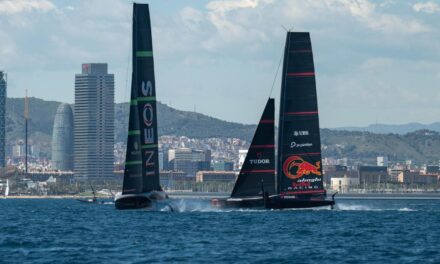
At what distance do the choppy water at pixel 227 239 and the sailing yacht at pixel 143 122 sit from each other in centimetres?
664

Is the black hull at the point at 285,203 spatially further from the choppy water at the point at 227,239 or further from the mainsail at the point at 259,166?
the mainsail at the point at 259,166

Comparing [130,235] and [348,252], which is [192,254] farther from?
[130,235]

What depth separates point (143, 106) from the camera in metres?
107

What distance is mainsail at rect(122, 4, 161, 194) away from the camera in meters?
107

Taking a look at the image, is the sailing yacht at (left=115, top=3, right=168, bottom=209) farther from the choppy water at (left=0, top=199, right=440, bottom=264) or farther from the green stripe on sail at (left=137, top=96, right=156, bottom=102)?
the choppy water at (left=0, top=199, right=440, bottom=264)

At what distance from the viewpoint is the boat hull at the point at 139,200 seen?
350 feet

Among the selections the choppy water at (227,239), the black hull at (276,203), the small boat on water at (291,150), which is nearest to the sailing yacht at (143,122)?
the choppy water at (227,239)

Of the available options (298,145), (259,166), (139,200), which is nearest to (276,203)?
(259,166)

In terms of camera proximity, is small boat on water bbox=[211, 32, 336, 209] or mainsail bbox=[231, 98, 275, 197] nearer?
small boat on water bbox=[211, 32, 336, 209]

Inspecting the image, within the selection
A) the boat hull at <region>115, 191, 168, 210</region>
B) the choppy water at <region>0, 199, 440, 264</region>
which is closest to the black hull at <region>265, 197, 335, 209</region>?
the choppy water at <region>0, 199, 440, 264</region>

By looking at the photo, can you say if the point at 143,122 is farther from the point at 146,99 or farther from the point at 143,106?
the point at 146,99

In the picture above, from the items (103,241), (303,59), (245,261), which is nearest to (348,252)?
(245,261)

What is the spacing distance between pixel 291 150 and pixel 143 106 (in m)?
14.3

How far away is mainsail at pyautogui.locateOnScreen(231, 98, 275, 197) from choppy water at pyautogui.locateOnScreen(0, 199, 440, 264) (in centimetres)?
189
